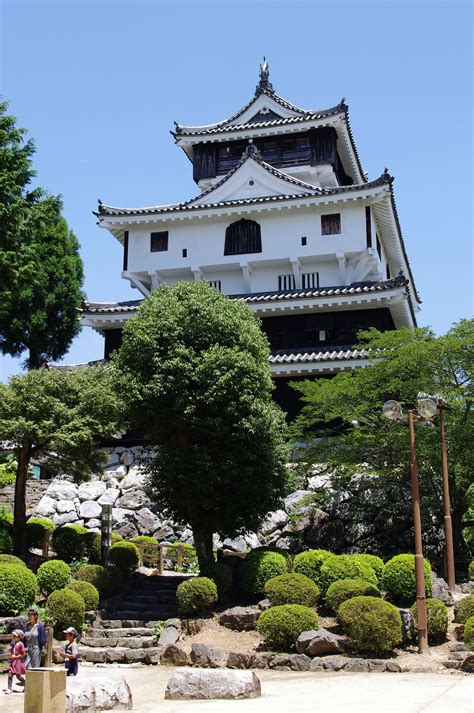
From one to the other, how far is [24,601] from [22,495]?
184 inches

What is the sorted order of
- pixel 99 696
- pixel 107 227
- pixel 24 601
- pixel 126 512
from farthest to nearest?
pixel 107 227 → pixel 126 512 → pixel 24 601 → pixel 99 696

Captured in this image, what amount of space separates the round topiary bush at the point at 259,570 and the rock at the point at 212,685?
7.51 metres

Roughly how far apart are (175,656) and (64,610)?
3377 millimetres

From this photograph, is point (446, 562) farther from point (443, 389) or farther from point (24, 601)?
point (24, 601)

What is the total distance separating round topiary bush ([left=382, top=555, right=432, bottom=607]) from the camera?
824 inches

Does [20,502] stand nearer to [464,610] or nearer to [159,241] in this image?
[464,610]

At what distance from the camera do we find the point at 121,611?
2295 cm

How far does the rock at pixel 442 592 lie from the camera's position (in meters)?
20.8

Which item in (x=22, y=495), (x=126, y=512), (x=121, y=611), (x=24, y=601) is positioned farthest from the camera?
(x=126, y=512)

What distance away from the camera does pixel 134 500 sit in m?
32.8

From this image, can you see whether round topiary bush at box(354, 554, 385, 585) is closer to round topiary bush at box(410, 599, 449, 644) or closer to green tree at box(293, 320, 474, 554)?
round topiary bush at box(410, 599, 449, 644)

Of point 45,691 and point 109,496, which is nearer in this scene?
point 45,691

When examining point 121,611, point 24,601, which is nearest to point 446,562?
point 121,611

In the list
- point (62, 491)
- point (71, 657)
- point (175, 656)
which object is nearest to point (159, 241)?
point (62, 491)
